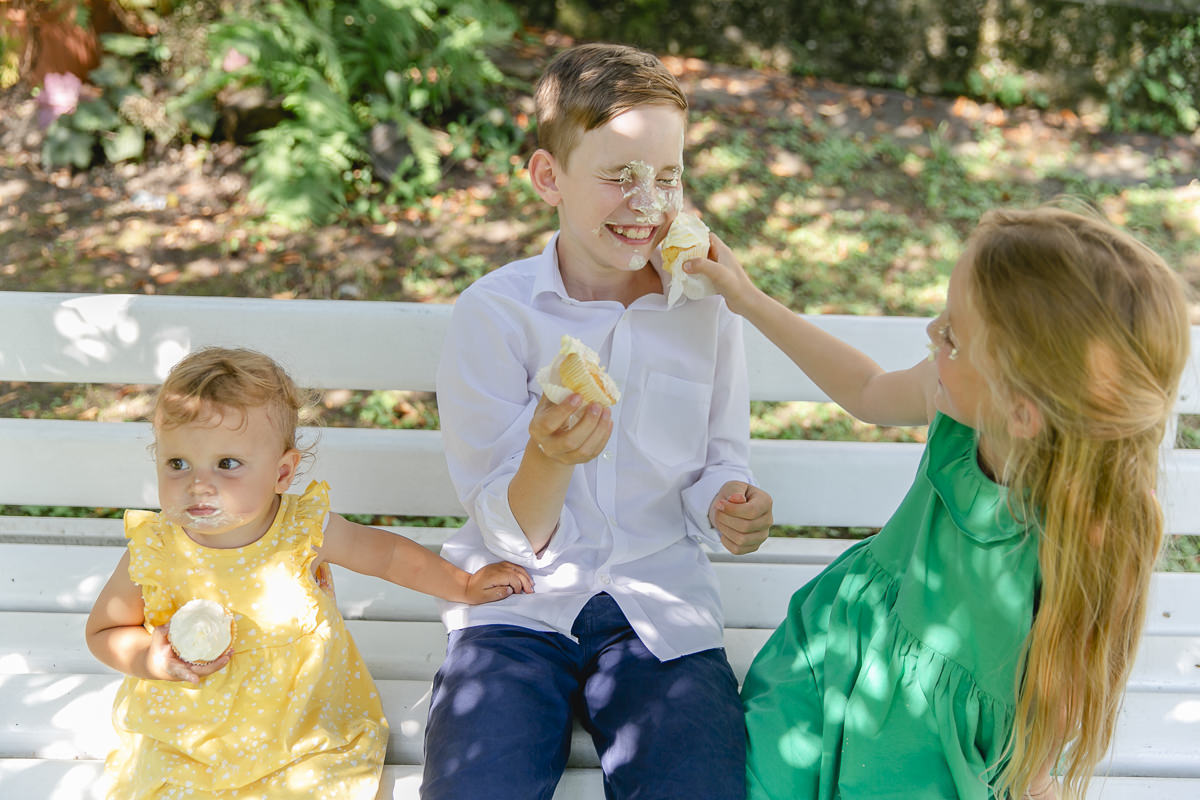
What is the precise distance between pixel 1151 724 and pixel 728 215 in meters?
3.77

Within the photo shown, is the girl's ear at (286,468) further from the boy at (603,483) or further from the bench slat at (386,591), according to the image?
the bench slat at (386,591)

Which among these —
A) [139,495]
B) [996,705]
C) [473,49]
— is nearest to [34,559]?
[139,495]

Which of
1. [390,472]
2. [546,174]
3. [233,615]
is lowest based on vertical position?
[390,472]

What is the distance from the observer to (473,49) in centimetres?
582

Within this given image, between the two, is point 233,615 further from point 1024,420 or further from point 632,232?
point 1024,420

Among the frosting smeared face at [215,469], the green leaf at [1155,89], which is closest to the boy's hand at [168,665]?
the frosting smeared face at [215,469]

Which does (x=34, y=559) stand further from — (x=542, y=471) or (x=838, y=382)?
(x=838, y=382)

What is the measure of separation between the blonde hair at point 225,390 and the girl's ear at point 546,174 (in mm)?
740

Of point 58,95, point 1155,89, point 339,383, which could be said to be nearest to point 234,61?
point 58,95

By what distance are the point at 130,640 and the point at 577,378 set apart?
108 centimetres

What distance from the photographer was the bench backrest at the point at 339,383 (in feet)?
9.33

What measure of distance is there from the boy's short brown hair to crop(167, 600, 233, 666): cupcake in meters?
1.25

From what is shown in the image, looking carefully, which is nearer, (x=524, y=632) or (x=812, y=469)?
(x=524, y=632)

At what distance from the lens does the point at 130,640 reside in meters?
2.13
